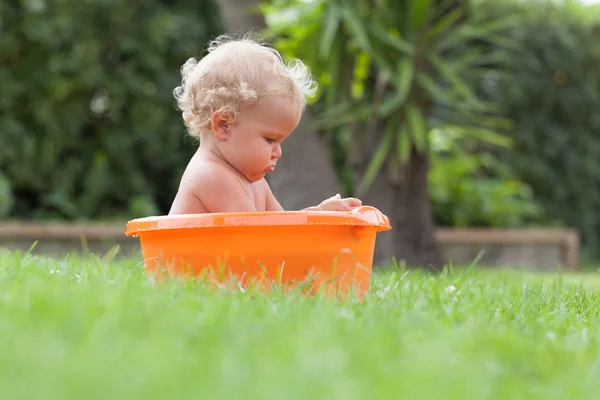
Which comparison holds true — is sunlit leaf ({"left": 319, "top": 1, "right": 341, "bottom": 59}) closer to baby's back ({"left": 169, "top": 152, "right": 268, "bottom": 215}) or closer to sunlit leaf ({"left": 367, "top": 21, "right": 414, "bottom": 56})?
sunlit leaf ({"left": 367, "top": 21, "right": 414, "bottom": 56})

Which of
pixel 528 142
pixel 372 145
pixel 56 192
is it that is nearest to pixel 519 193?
pixel 528 142

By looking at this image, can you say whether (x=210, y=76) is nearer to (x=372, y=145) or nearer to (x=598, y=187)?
(x=372, y=145)

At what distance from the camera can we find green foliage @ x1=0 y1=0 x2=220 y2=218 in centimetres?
729

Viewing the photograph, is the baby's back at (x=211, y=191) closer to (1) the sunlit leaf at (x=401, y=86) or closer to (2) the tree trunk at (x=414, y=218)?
(1) the sunlit leaf at (x=401, y=86)

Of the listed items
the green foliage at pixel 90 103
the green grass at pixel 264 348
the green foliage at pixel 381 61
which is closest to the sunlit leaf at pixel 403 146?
the green foliage at pixel 381 61

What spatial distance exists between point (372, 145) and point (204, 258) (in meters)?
3.47

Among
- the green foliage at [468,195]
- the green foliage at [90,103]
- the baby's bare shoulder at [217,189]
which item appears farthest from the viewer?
the green foliage at [468,195]

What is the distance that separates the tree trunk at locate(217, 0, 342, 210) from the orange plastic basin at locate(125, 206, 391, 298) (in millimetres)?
3003

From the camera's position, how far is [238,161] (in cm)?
261

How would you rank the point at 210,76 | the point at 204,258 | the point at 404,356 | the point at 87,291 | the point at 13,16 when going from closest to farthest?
the point at 404,356 < the point at 87,291 < the point at 204,258 < the point at 210,76 < the point at 13,16

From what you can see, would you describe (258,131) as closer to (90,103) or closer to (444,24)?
(444,24)

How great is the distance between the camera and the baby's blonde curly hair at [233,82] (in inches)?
101

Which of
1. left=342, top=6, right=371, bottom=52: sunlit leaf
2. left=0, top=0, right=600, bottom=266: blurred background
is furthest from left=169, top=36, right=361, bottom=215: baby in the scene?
left=342, top=6, right=371, bottom=52: sunlit leaf

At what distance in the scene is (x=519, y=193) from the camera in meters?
8.70
